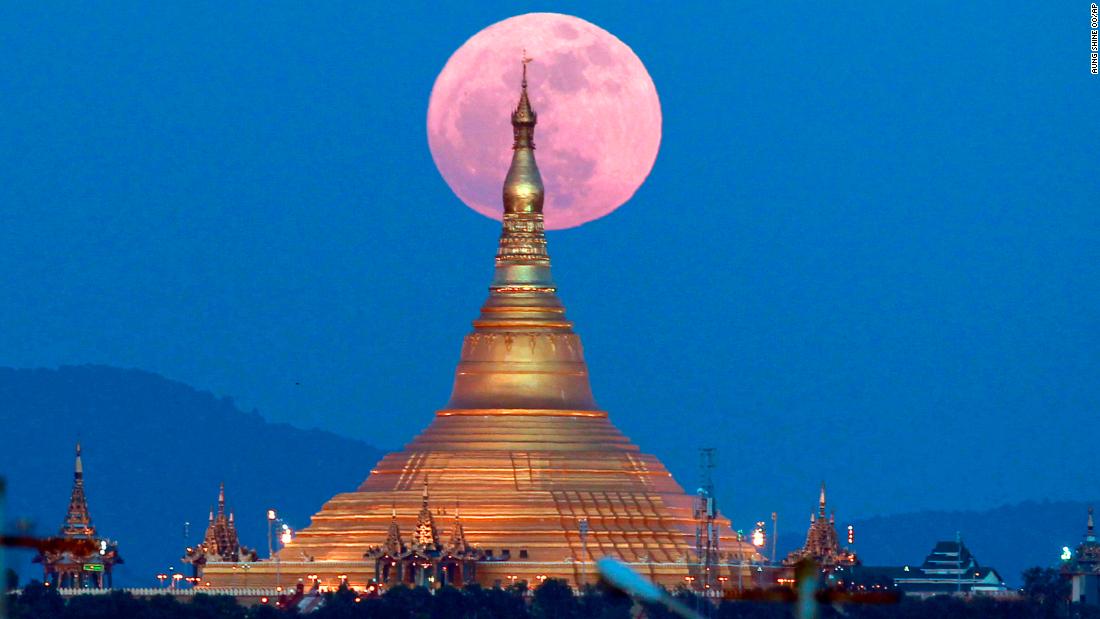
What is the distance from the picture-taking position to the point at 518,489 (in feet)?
233

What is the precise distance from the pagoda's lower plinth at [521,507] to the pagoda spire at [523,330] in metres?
0.49

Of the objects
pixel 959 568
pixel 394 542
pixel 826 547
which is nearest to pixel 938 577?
pixel 959 568

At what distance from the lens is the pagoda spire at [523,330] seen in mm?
73188

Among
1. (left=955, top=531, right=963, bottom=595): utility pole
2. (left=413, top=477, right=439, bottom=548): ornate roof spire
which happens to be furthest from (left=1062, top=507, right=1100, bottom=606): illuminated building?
(left=413, top=477, right=439, bottom=548): ornate roof spire

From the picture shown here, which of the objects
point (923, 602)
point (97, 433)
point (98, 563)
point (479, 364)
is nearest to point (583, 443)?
point (479, 364)

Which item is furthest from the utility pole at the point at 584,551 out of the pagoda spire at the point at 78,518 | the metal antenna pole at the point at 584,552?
the pagoda spire at the point at 78,518

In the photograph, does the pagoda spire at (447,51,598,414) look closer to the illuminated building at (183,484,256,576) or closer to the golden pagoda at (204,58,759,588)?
the golden pagoda at (204,58,759,588)

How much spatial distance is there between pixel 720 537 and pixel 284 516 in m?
116

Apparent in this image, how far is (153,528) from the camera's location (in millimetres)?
177125

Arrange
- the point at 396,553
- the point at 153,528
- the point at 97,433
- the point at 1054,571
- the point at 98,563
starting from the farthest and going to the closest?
1. the point at 97,433
2. the point at 153,528
3. the point at 1054,571
4. the point at 98,563
5. the point at 396,553

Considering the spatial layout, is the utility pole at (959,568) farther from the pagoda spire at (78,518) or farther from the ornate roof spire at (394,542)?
the ornate roof spire at (394,542)

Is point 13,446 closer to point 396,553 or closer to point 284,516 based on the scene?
point 284,516

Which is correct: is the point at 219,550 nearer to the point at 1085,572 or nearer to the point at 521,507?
the point at 521,507

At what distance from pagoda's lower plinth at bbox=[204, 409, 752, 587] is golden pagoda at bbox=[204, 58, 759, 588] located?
28mm
